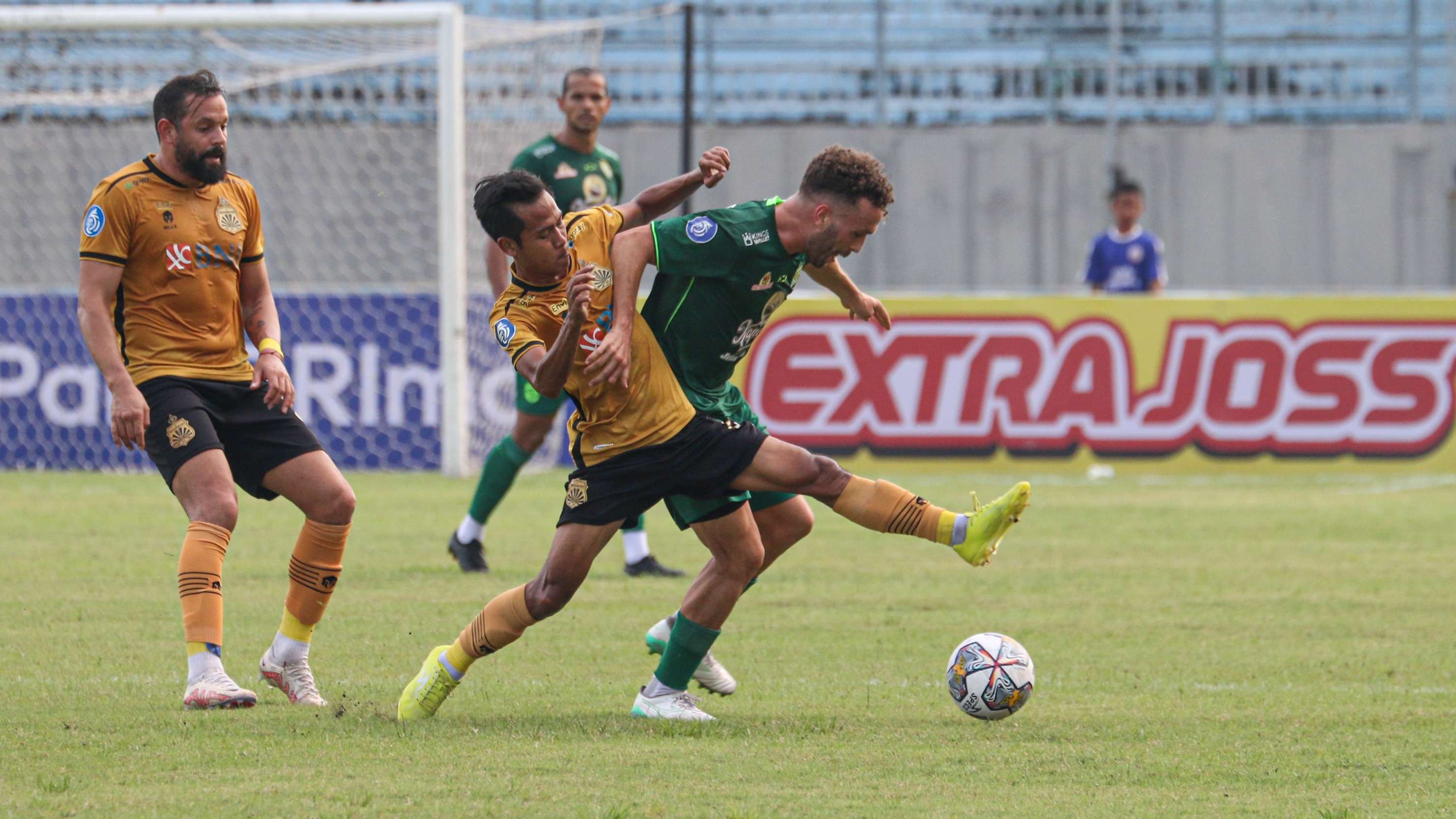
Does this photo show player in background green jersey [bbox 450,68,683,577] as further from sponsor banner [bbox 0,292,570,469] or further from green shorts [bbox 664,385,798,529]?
sponsor banner [bbox 0,292,570,469]

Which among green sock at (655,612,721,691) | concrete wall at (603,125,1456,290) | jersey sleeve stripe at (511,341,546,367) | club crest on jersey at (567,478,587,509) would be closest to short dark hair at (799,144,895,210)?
jersey sleeve stripe at (511,341,546,367)

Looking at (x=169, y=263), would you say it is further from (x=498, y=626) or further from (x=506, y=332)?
(x=498, y=626)

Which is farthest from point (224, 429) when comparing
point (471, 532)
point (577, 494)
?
point (471, 532)

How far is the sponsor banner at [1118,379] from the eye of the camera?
46.9ft

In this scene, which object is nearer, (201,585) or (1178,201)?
(201,585)

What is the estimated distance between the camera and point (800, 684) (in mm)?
5848

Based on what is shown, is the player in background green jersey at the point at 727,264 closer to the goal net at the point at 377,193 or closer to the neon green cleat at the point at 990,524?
the neon green cleat at the point at 990,524

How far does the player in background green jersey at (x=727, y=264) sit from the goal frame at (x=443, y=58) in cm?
864

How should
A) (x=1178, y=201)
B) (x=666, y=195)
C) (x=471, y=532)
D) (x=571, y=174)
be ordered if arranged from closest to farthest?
(x=666, y=195)
(x=471, y=532)
(x=571, y=174)
(x=1178, y=201)

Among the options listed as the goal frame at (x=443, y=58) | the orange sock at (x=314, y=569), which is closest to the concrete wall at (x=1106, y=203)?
the goal frame at (x=443, y=58)

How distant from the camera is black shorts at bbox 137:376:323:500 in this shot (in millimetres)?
5293

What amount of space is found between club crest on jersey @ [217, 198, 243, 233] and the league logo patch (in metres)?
0.35

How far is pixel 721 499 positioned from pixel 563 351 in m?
0.73

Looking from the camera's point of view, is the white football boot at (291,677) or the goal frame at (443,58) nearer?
the white football boot at (291,677)
